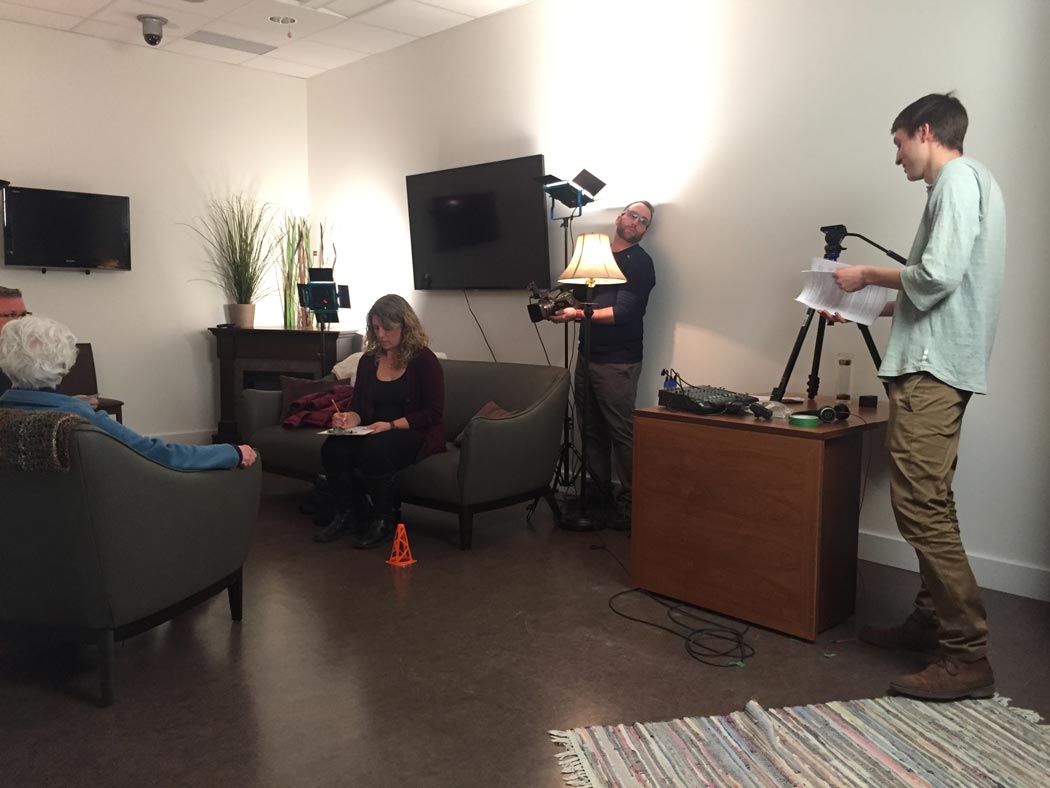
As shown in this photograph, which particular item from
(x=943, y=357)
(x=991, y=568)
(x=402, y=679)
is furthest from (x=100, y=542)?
(x=991, y=568)

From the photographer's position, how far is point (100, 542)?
7.68ft

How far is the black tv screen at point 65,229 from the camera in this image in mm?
5551

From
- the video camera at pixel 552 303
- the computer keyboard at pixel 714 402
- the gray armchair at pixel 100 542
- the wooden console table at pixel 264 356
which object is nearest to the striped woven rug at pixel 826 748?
the computer keyboard at pixel 714 402

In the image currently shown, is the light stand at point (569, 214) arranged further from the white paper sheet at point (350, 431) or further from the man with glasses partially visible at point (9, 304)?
the man with glasses partially visible at point (9, 304)

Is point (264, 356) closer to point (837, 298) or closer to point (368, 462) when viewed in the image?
point (368, 462)

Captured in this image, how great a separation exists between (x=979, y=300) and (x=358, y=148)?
5.10 m

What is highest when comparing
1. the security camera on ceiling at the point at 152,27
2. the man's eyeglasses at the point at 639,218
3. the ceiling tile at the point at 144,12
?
the ceiling tile at the point at 144,12

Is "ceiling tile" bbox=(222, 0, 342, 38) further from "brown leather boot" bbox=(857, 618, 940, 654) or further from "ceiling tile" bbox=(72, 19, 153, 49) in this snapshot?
"brown leather boot" bbox=(857, 618, 940, 654)

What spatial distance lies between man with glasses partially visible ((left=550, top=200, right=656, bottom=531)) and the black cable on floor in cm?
115

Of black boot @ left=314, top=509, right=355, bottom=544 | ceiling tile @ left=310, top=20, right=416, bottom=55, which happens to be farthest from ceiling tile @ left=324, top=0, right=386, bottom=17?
black boot @ left=314, top=509, right=355, bottom=544

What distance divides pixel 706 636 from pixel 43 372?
2.27 metres

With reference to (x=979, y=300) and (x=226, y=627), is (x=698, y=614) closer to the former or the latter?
(x=979, y=300)

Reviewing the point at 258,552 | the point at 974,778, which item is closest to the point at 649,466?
the point at 974,778

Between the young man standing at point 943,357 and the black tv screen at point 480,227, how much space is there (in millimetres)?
2793
